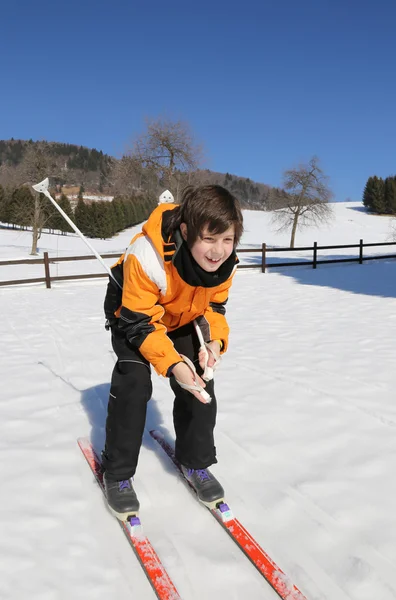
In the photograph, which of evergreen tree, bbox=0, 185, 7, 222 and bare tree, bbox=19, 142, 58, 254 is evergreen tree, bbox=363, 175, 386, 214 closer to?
evergreen tree, bbox=0, 185, 7, 222

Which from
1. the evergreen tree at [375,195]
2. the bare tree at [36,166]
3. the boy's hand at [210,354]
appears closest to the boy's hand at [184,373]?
the boy's hand at [210,354]

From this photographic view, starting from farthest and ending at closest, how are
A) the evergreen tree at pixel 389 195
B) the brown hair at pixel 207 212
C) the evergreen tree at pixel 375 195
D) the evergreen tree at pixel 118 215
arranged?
the evergreen tree at pixel 375 195 < the evergreen tree at pixel 389 195 < the evergreen tree at pixel 118 215 < the brown hair at pixel 207 212

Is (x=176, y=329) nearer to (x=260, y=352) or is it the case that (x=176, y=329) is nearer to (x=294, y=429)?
(x=294, y=429)

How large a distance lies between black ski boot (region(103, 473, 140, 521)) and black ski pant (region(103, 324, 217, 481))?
63mm

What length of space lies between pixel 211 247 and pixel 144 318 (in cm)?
45

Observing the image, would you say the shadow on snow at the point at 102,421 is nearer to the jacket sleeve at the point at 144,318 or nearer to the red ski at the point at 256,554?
the red ski at the point at 256,554

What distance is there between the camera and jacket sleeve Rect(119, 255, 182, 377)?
1.97 meters

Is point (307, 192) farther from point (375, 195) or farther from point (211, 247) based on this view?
point (375, 195)

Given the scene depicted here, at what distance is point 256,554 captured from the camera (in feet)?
6.25

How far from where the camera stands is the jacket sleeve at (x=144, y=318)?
6.47ft

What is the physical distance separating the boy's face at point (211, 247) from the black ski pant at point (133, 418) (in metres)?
0.60

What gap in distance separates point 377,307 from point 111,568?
7542 millimetres

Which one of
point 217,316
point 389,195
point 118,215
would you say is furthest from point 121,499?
point 389,195

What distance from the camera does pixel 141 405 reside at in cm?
218
